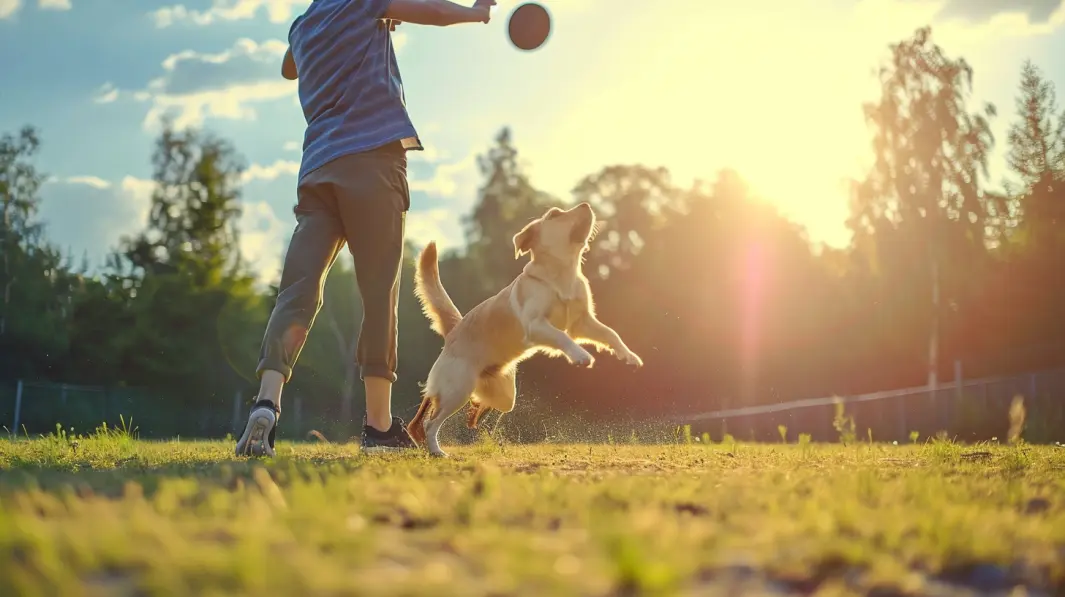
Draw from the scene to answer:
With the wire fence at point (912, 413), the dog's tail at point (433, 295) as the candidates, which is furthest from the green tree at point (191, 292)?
the dog's tail at point (433, 295)

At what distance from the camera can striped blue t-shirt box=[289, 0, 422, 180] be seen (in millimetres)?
5418

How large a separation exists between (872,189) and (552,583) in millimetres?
31850

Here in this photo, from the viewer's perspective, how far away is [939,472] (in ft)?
14.0

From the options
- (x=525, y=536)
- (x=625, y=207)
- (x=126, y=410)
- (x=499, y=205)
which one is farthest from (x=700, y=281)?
(x=525, y=536)

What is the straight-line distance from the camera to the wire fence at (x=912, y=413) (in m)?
22.4

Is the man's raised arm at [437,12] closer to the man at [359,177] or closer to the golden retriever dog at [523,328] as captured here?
the man at [359,177]

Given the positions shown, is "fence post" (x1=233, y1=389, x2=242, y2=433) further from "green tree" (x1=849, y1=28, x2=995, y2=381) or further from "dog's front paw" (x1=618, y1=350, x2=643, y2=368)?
"dog's front paw" (x1=618, y1=350, x2=643, y2=368)

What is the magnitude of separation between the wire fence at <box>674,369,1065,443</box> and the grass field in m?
18.6

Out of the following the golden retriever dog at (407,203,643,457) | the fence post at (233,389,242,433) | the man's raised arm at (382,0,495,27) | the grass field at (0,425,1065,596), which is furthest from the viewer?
the fence post at (233,389,242,433)

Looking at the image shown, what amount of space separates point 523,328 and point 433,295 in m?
0.88

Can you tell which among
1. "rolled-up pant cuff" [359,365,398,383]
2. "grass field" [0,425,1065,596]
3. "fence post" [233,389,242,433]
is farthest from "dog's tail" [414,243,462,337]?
"fence post" [233,389,242,433]

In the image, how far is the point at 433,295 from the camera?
6926 millimetres

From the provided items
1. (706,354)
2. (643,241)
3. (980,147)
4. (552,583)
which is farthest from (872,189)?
(552,583)

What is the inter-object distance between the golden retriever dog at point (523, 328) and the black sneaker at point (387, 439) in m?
0.32
